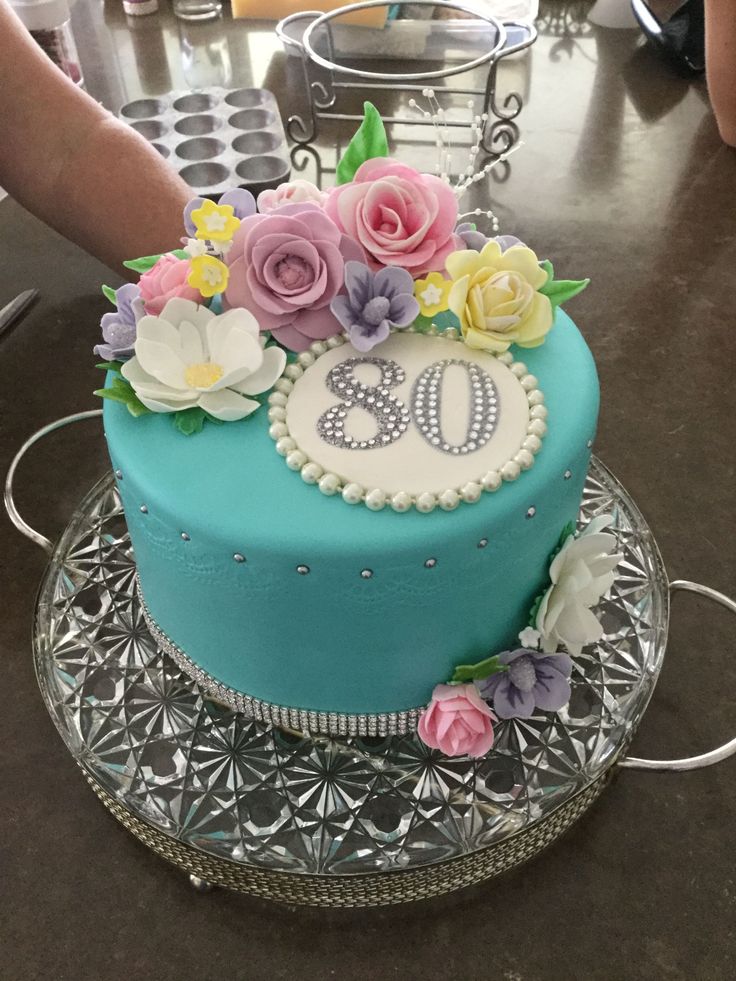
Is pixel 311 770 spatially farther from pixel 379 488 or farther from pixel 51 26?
pixel 51 26

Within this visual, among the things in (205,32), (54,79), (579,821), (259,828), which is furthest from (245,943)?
(205,32)

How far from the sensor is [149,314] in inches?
20.1

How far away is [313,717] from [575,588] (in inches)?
7.2

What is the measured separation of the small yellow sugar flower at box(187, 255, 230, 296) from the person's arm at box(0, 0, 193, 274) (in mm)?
299

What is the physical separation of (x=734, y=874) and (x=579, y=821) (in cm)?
10

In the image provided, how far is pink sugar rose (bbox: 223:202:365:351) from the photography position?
19.4 inches

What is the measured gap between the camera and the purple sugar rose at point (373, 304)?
0.50 m

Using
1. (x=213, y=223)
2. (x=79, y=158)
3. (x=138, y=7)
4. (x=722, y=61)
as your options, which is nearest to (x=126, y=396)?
(x=213, y=223)

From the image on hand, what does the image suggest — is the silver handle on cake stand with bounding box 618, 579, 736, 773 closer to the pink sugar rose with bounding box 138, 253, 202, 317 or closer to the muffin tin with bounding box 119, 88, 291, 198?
the pink sugar rose with bounding box 138, 253, 202, 317

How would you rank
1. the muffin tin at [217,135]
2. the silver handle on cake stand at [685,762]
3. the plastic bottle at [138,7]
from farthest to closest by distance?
the plastic bottle at [138,7] → the muffin tin at [217,135] → the silver handle on cake stand at [685,762]

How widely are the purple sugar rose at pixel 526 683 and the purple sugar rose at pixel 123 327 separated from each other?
0.94 feet

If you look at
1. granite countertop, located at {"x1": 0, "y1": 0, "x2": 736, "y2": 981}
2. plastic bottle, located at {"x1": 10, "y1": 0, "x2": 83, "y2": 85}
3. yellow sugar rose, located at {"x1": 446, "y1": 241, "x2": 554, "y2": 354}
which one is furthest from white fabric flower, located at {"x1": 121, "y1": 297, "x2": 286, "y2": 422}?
plastic bottle, located at {"x1": 10, "y1": 0, "x2": 83, "y2": 85}

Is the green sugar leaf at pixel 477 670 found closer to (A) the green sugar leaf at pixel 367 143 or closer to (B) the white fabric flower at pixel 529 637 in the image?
(B) the white fabric flower at pixel 529 637

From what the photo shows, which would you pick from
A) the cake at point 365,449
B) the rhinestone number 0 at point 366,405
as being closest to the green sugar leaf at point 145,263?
the cake at point 365,449
